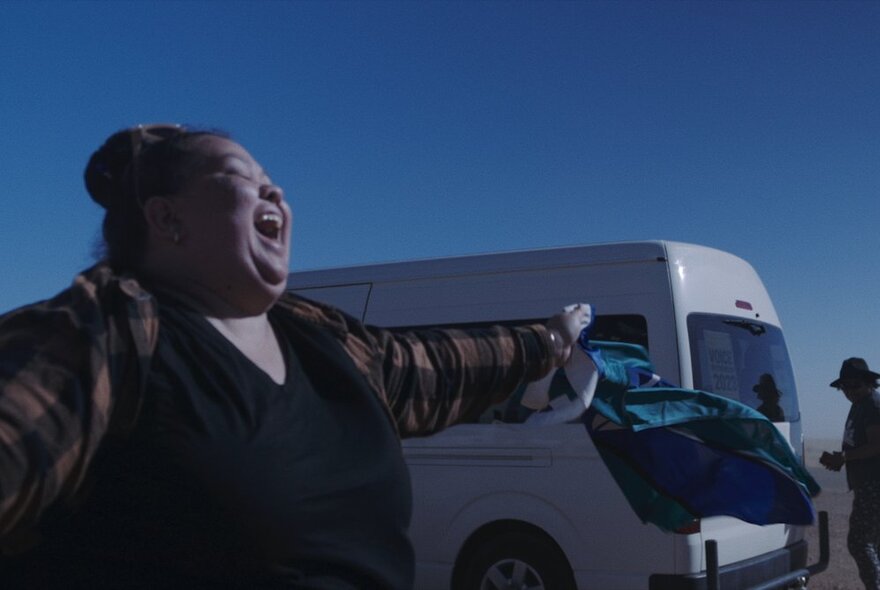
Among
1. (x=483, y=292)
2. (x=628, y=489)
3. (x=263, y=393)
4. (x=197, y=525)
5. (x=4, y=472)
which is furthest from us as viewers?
(x=483, y=292)

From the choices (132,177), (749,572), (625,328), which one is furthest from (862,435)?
(132,177)

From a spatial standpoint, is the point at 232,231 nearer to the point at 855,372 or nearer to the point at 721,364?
the point at 721,364

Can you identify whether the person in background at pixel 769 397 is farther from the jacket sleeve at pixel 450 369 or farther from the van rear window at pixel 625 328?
the jacket sleeve at pixel 450 369

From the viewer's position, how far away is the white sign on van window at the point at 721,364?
612 cm

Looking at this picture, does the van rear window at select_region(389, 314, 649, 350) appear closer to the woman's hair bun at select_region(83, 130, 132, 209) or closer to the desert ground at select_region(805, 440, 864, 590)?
the desert ground at select_region(805, 440, 864, 590)

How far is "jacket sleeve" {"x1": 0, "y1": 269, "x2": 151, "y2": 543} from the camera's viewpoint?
1138 millimetres

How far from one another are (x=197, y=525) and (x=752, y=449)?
82.8 inches

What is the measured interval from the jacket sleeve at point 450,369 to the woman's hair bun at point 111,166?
45cm

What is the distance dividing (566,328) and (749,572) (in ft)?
15.5

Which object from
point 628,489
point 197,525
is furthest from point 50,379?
point 628,489

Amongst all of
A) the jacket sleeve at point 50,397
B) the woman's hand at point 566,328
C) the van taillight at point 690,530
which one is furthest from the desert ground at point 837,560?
the jacket sleeve at point 50,397

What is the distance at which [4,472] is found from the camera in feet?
3.68

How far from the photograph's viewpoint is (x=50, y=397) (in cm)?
117

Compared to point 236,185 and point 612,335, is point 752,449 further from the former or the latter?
point 612,335
